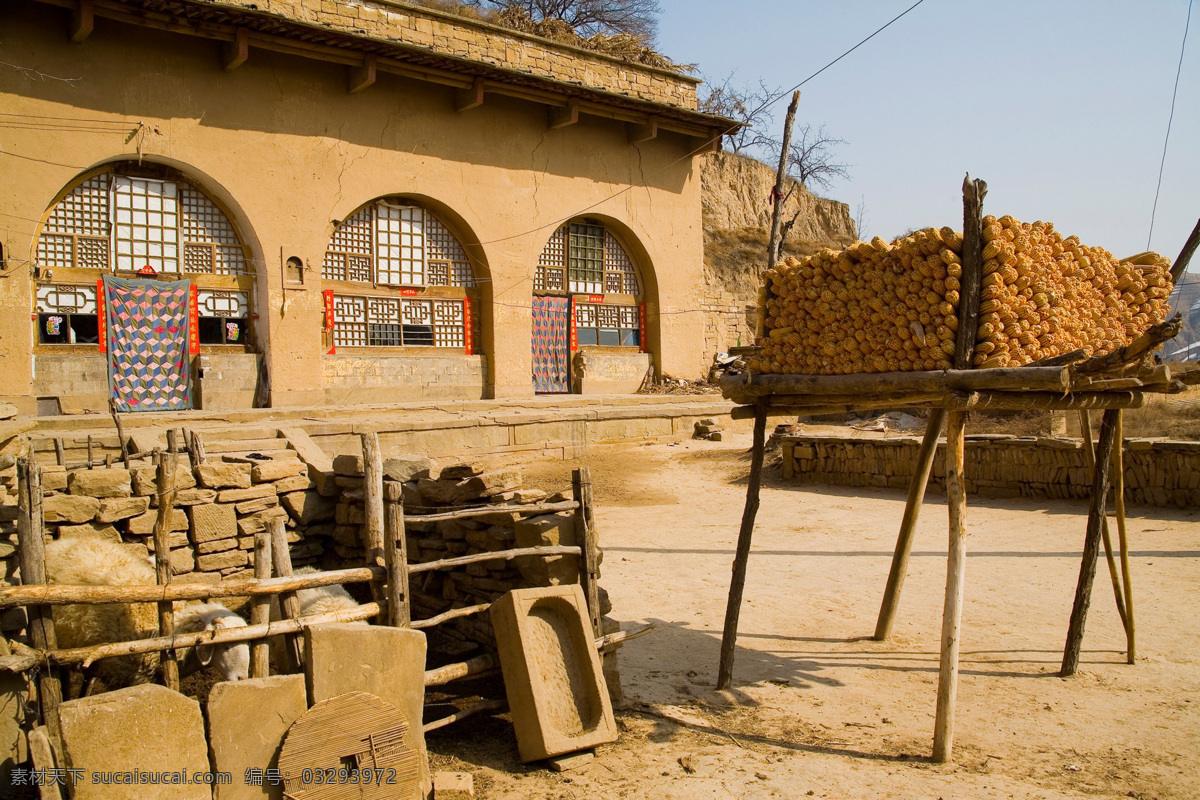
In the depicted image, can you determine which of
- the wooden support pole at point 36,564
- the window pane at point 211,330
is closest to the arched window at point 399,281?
the window pane at point 211,330

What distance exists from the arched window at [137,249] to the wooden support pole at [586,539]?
11.5m

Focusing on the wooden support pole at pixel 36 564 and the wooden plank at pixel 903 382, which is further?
the wooden plank at pixel 903 382

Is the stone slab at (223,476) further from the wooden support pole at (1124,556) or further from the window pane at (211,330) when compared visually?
the window pane at (211,330)

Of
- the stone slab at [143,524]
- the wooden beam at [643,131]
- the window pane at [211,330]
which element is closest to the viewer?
the stone slab at [143,524]

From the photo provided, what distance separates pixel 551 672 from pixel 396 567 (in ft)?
3.17

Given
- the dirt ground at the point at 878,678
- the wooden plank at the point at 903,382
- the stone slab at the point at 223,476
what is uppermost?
the wooden plank at the point at 903,382

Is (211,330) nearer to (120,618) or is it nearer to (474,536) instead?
(474,536)

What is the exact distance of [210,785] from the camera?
11.6ft

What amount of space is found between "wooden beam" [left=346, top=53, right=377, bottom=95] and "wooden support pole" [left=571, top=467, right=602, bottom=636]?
12100 mm

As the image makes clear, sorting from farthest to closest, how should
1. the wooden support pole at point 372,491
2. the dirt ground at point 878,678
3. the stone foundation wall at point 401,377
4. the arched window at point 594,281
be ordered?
1. the arched window at point 594,281
2. the stone foundation wall at point 401,377
3. the wooden support pole at point 372,491
4. the dirt ground at point 878,678

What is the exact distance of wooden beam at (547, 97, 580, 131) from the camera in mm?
17703

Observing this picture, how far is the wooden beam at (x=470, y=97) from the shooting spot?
53.8 feet

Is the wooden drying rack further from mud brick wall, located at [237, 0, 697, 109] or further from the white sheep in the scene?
mud brick wall, located at [237, 0, 697, 109]

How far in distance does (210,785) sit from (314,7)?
14637 millimetres
